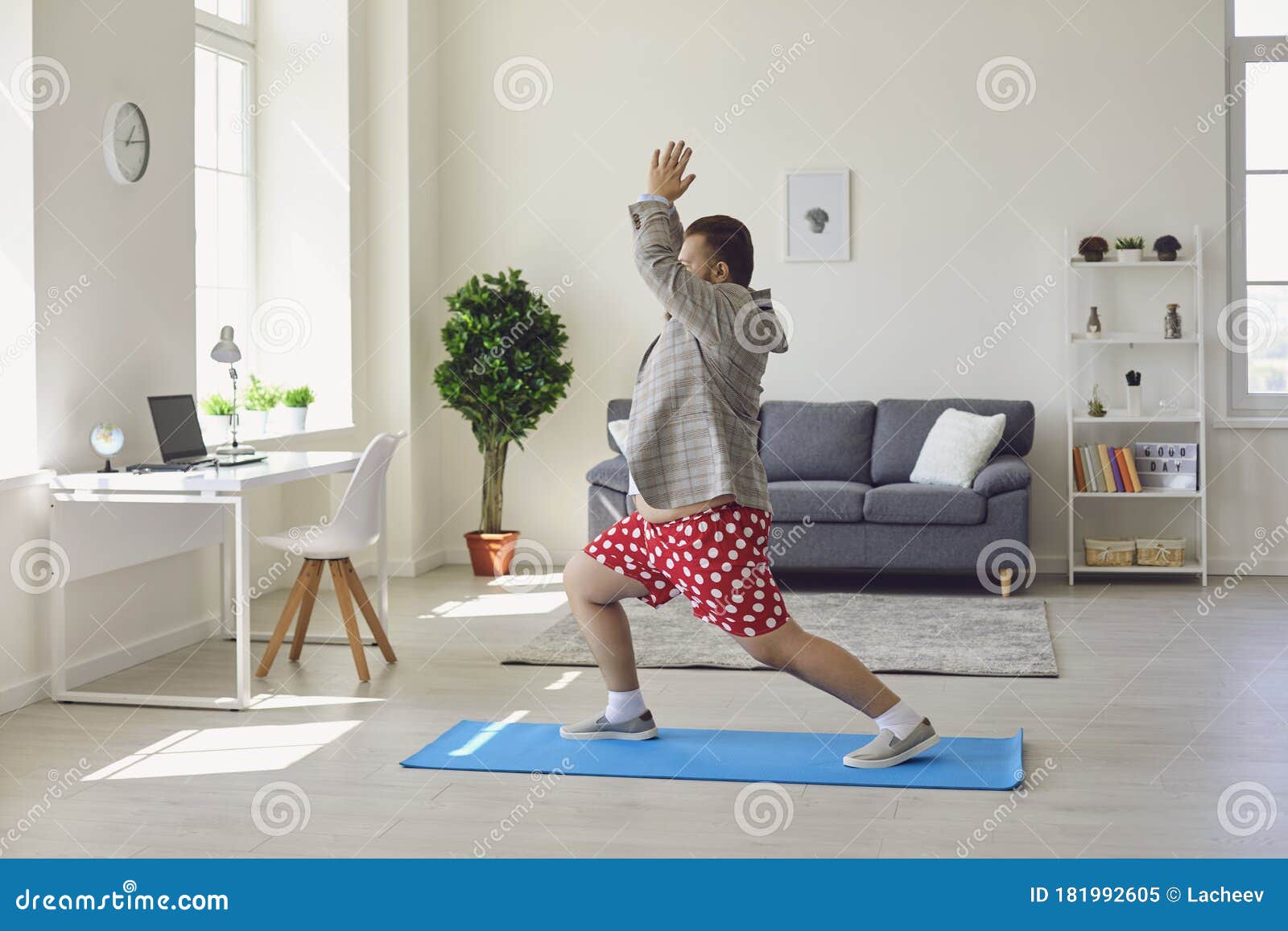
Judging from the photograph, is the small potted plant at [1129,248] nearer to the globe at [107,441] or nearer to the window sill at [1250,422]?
the window sill at [1250,422]

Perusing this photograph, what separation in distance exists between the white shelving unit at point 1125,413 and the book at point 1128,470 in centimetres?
5

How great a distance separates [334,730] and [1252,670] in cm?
294

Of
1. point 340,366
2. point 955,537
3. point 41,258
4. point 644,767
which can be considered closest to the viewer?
point 644,767

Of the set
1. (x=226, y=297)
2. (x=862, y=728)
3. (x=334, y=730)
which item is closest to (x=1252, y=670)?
(x=862, y=728)

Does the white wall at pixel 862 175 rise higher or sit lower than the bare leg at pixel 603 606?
higher

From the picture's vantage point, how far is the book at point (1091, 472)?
6418 mm

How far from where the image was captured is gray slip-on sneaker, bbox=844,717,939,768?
3385mm

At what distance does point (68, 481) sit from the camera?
4180 mm

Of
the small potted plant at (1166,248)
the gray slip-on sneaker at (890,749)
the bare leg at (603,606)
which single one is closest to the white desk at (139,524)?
the bare leg at (603,606)

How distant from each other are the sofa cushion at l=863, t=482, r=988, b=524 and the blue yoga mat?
96.2 inches

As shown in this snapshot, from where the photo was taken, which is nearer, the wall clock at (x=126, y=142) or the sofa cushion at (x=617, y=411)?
the wall clock at (x=126, y=142)

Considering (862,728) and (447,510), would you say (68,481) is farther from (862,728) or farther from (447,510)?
(447,510)

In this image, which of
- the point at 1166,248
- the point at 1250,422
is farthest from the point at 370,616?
the point at 1250,422

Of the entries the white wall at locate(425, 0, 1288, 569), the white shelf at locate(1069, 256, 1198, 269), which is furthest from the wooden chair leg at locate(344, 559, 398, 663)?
the white shelf at locate(1069, 256, 1198, 269)
